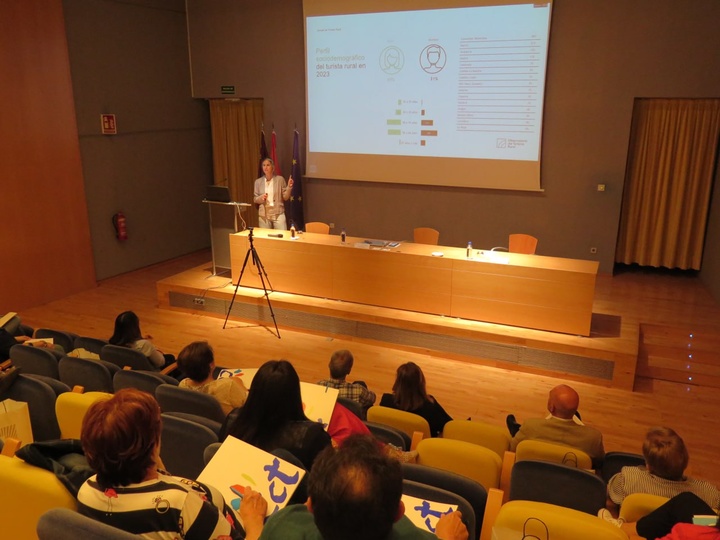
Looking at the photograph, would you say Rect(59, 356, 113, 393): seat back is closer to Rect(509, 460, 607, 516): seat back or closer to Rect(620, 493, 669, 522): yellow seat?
Rect(509, 460, 607, 516): seat back

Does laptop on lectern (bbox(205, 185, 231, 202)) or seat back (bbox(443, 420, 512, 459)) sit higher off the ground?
laptop on lectern (bbox(205, 185, 231, 202))

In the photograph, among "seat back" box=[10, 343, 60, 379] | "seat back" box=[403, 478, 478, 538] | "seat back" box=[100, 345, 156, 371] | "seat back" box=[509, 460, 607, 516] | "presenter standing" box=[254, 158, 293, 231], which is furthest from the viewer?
"presenter standing" box=[254, 158, 293, 231]

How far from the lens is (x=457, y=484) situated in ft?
7.61

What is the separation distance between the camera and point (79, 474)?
1.85 meters

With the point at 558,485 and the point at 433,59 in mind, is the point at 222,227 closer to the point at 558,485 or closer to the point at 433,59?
the point at 433,59

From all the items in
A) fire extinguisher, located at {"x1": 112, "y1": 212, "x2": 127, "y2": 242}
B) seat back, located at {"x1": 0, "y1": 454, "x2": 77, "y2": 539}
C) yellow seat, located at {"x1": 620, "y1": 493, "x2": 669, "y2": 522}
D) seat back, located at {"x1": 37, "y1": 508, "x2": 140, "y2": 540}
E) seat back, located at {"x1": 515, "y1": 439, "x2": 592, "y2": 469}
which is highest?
seat back, located at {"x1": 37, "y1": 508, "x2": 140, "y2": 540}

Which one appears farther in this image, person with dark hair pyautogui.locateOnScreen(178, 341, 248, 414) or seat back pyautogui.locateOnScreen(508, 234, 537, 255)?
seat back pyautogui.locateOnScreen(508, 234, 537, 255)

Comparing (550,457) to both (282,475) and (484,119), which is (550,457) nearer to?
(282,475)

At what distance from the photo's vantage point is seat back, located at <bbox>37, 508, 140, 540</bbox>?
159cm

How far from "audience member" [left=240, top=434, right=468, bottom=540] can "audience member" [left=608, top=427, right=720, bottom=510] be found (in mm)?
1741

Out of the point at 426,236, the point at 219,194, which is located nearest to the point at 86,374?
the point at 219,194

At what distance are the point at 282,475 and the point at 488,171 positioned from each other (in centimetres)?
647

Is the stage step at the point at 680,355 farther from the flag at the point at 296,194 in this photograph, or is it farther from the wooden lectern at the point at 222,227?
the flag at the point at 296,194

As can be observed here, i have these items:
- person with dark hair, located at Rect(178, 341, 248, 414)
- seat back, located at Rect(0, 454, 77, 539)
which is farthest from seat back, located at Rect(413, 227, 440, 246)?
seat back, located at Rect(0, 454, 77, 539)
